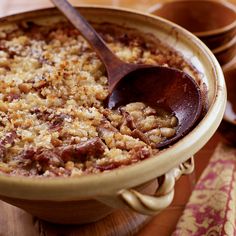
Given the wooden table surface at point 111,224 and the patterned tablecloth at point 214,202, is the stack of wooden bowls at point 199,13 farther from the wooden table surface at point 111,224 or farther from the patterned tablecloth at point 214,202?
the wooden table surface at point 111,224

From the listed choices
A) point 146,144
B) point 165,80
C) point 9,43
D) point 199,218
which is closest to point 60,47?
point 9,43

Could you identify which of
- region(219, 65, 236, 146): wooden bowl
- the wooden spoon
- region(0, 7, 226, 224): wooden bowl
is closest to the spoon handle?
the wooden spoon

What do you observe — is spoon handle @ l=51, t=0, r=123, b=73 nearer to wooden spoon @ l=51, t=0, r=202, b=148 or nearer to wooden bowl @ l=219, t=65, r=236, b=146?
wooden spoon @ l=51, t=0, r=202, b=148

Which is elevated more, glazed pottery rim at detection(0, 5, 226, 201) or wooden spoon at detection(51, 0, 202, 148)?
glazed pottery rim at detection(0, 5, 226, 201)

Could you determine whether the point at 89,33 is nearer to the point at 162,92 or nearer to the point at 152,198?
the point at 162,92

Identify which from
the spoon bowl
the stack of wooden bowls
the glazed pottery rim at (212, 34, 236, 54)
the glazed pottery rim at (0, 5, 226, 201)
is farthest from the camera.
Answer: the stack of wooden bowls
